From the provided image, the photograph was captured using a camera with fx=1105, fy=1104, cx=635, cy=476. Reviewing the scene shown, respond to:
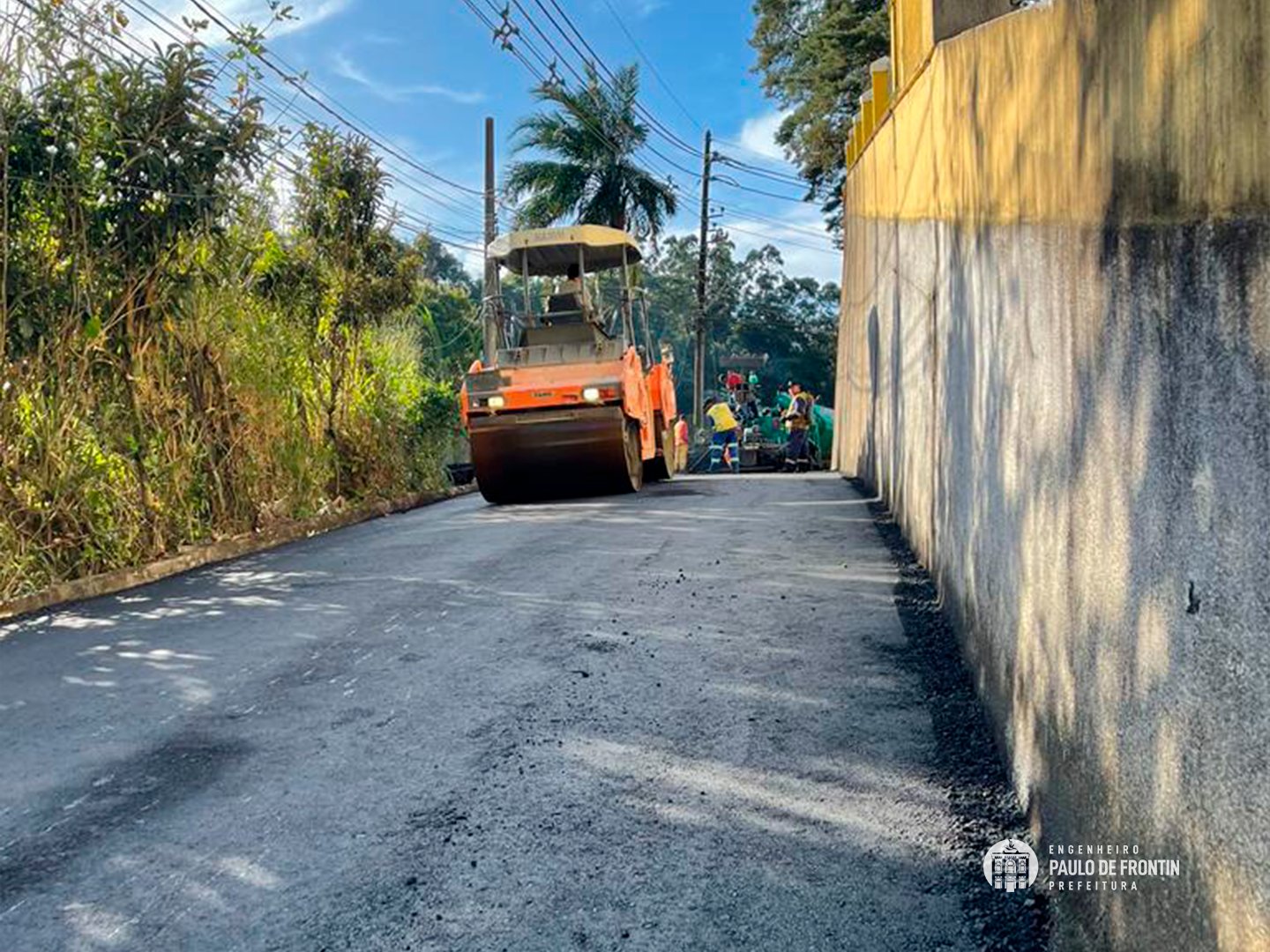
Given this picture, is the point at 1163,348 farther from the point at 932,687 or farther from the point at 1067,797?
the point at 932,687

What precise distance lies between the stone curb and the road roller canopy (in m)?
3.50

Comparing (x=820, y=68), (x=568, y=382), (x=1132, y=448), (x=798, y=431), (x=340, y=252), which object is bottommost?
(x=798, y=431)

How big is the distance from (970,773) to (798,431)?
63.2ft

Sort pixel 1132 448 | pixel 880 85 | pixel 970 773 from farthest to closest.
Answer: pixel 880 85 → pixel 970 773 → pixel 1132 448

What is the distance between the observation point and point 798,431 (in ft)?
74.8

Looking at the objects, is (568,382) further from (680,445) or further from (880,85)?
(680,445)

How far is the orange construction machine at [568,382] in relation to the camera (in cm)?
1238

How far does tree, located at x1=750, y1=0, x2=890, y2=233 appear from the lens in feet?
88.0

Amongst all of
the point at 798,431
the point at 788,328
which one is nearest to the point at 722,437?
the point at 798,431

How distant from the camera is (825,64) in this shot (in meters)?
27.7

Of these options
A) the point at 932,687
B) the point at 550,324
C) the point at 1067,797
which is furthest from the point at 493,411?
the point at 1067,797

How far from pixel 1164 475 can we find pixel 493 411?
34.9 ft

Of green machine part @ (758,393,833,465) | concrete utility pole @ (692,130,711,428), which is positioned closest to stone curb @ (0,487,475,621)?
green machine part @ (758,393,833,465)

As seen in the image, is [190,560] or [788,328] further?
[788,328]
